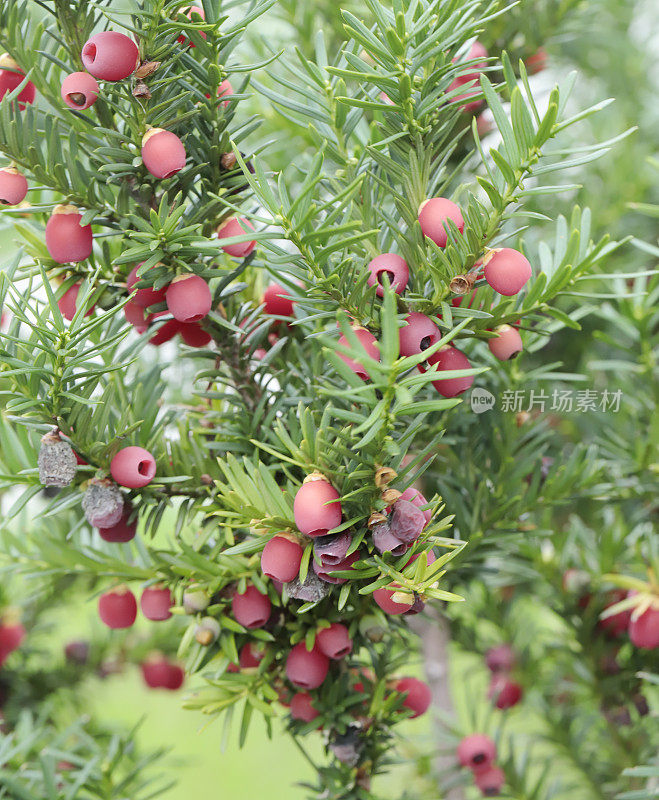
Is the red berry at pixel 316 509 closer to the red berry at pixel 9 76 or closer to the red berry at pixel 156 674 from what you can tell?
the red berry at pixel 9 76

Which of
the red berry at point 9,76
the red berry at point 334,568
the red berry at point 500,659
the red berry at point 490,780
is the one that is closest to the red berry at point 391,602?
the red berry at point 334,568

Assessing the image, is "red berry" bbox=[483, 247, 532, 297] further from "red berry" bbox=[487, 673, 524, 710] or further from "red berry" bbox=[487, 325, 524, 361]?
"red berry" bbox=[487, 673, 524, 710]

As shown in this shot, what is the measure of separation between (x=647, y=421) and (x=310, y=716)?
487mm

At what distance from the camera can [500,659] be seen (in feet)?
3.13

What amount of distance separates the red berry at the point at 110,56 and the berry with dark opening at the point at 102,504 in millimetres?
238

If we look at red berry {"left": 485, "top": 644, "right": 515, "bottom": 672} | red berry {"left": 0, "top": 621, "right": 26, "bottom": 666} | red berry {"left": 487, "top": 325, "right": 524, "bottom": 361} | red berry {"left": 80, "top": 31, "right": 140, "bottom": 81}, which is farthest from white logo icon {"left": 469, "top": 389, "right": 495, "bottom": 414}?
red berry {"left": 0, "top": 621, "right": 26, "bottom": 666}

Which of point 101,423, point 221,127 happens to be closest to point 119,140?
point 221,127

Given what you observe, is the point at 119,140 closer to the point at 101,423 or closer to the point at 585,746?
the point at 101,423

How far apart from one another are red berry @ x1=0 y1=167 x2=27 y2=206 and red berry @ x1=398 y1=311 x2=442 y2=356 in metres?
0.24

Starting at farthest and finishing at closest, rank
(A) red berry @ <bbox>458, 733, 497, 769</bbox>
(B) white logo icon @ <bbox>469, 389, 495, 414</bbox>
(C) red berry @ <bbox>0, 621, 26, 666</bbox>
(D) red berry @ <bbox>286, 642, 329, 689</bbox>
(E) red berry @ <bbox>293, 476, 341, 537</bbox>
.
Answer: (C) red berry @ <bbox>0, 621, 26, 666</bbox>, (A) red berry @ <bbox>458, 733, 497, 769</bbox>, (B) white logo icon @ <bbox>469, 389, 495, 414</bbox>, (D) red berry @ <bbox>286, 642, 329, 689</bbox>, (E) red berry @ <bbox>293, 476, 341, 537</bbox>

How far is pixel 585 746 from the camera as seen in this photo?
94 cm

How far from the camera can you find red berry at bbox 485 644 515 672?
95cm

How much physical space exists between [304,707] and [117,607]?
0.51 ft

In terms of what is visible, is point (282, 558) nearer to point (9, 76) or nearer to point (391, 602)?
point (391, 602)
